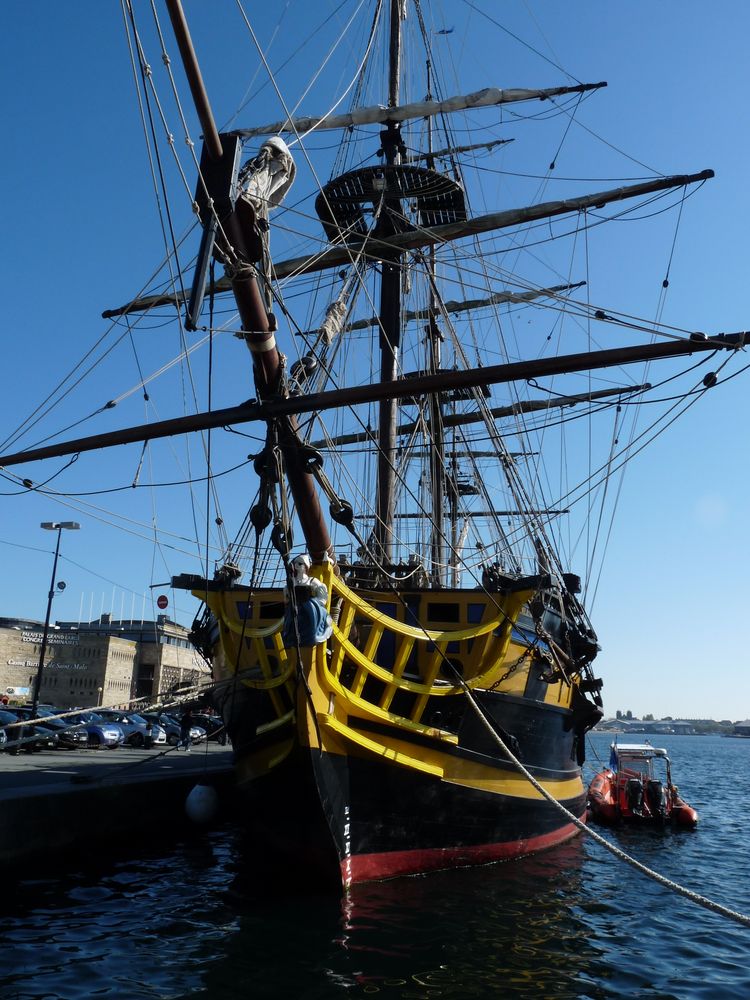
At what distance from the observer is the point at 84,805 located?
45.9 feet

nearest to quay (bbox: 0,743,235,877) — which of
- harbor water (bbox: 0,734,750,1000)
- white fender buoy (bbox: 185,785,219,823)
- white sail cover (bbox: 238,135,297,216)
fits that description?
harbor water (bbox: 0,734,750,1000)

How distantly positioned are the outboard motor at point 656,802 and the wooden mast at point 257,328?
16.1m

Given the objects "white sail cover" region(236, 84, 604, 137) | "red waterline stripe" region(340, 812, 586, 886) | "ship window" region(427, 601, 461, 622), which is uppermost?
"white sail cover" region(236, 84, 604, 137)

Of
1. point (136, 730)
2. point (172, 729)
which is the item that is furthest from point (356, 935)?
point (172, 729)

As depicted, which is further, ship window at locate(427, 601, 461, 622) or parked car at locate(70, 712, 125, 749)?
parked car at locate(70, 712, 125, 749)

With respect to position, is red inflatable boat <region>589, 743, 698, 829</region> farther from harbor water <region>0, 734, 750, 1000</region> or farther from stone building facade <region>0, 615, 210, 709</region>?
stone building facade <region>0, 615, 210, 709</region>

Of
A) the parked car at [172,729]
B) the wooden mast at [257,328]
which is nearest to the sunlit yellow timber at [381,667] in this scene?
the wooden mast at [257,328]

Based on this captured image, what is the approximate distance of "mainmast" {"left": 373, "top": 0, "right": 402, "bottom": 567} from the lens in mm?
19312

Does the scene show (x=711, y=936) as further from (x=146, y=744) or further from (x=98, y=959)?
(x=146, y=744)

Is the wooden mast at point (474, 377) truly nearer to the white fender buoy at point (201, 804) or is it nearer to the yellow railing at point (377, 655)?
the yellow railing at point (377, 655)

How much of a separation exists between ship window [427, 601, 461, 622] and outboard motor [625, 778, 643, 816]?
12801mm

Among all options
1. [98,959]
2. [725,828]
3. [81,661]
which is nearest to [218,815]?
[98,959]

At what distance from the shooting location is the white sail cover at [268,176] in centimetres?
995

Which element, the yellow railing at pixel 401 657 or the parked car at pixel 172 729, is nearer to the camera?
the yellow railing at pixel 401 657
